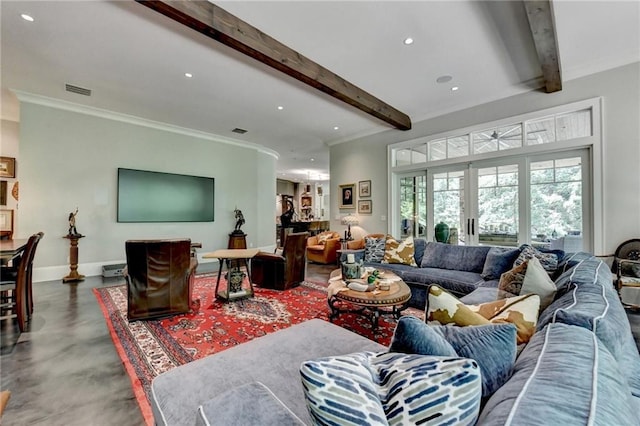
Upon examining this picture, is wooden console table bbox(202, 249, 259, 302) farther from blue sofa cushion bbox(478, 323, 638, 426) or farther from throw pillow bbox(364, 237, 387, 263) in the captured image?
blue sofa cushion bbox(478, 323, 638, 426)

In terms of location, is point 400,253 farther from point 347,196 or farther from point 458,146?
point 347,196

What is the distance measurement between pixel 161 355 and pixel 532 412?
2.61 metres

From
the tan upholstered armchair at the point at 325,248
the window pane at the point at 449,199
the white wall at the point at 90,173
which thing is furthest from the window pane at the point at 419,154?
the white wall at the point at 90,173

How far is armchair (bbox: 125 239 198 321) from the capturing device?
2891 mm

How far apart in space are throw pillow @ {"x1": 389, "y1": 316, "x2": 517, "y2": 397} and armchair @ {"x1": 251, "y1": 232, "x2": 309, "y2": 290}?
338cm

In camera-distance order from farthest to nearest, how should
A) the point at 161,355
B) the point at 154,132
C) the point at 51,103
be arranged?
the point at 154,132 < the point at 51,103 < the point at 161,355

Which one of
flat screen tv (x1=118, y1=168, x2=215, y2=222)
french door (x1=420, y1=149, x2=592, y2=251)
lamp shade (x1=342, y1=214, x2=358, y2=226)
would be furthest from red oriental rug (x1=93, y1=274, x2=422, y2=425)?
lamp shade (x1=342, y1=214, x2=358, y2=226)

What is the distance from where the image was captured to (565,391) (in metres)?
0.62

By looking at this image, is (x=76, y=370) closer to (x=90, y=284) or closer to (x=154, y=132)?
(x=90, y=284)

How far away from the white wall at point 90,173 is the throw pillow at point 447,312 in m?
6.26

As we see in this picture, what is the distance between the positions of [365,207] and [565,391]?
593 cm

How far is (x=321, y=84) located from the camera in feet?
12.1

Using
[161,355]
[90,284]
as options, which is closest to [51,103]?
[90,284]

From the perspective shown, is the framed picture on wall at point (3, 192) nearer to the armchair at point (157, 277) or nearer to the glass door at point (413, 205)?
the armchair at point (157, 277)
